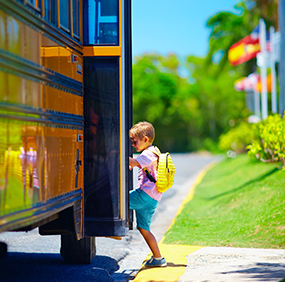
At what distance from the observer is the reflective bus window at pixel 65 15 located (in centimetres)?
353

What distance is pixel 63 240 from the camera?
463cm

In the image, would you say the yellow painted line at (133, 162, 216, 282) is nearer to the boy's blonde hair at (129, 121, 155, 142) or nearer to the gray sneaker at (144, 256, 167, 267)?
the gray sneaker at (144, 256, 167, 267)

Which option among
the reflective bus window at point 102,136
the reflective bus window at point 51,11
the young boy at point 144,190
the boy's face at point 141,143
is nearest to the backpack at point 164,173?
the young boy at point 144,190

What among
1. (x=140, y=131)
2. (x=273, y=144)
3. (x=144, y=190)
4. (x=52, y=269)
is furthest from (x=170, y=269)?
(x=273, y=144)

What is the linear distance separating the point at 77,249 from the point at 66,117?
174 cm

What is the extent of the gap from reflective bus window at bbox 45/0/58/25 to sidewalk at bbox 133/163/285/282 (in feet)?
8.15

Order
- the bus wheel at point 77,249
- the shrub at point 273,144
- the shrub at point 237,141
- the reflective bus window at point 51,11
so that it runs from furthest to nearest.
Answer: the shrub at point 237,141
the shrub at point 273,144
the bus wheel at point 77,249
the reflective bus window at point 51,11

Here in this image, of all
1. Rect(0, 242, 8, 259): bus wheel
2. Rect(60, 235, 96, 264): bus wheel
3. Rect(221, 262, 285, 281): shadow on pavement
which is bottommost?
Rect(0, 242, 8, 259): bus wheel

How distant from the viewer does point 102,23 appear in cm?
394

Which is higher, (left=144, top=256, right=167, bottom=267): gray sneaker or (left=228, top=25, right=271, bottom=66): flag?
(left=228, top=25, right=271, bottom=66): flag

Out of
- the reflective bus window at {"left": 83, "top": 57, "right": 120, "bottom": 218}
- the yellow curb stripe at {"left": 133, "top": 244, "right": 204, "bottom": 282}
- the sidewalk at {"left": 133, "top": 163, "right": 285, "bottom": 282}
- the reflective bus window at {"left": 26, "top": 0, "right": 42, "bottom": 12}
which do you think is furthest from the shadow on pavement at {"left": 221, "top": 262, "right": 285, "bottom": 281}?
the reflective bus window at {"left": 26, "top": 0, "right": 42, "bottom": 12}

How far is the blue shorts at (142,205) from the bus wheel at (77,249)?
2.04 feet

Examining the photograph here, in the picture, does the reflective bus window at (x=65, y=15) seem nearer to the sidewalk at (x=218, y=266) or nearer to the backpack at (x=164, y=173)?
the backpack at (x=164, y=173)

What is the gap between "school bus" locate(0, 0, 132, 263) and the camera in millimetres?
2676
